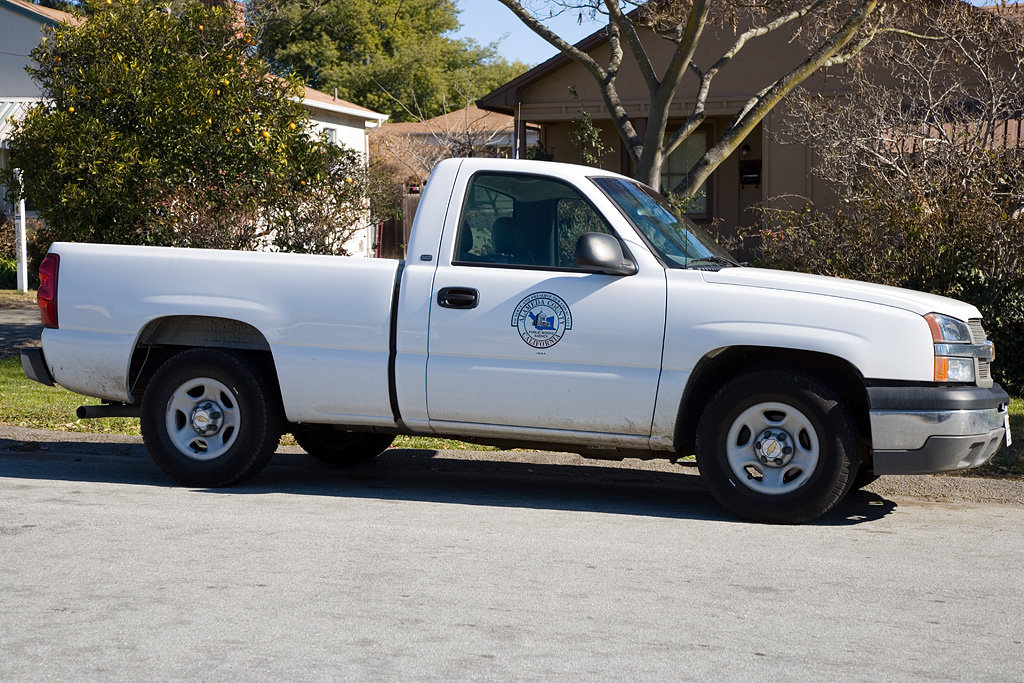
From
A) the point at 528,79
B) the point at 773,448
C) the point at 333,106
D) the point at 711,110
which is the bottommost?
the point at 773,448

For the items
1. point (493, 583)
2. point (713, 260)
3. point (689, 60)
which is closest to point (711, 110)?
point (689, 60)

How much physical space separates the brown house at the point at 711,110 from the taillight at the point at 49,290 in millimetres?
11042

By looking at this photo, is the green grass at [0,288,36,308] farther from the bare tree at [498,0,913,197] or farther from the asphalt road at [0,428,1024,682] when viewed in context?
the asphalt road at [0,428,1024,682]

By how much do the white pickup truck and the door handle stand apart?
13 mm

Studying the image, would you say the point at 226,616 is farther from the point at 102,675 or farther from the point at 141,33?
the point at 141,33

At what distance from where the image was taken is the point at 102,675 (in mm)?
3939

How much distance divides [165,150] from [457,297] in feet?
22.6

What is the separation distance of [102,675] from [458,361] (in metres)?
3.02

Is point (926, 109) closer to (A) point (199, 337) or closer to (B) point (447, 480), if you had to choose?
(B) point (447, 480)

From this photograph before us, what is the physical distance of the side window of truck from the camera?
668 centimetres

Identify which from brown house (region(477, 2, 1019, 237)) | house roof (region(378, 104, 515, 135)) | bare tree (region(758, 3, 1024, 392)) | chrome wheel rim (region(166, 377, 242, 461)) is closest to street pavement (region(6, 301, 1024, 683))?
chrome wheel rim (region(166, 377, 242, 461))

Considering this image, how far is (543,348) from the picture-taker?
646 centimetres

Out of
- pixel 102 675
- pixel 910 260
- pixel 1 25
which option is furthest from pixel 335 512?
pixel 1 25

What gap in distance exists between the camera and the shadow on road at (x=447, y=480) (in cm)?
693
